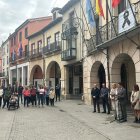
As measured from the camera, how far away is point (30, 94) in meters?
23.8

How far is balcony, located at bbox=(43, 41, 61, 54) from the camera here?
3234cm

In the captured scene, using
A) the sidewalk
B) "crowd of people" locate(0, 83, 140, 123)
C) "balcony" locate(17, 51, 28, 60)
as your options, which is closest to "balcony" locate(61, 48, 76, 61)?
"crowd of people" locate(0, 83, 140, 123)

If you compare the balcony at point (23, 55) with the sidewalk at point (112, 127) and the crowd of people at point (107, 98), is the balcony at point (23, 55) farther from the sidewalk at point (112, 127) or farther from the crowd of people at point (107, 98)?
the sidewalk at point (112, 127)

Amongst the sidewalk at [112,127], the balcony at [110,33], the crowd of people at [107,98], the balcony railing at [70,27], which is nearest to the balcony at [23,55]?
the crowd of people at [107,98]

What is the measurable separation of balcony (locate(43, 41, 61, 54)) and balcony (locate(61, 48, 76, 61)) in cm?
216

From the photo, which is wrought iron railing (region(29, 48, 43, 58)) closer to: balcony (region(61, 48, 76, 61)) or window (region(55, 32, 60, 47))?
window (region(55, 32, 60, 47))

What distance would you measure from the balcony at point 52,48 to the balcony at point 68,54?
85.1 inches

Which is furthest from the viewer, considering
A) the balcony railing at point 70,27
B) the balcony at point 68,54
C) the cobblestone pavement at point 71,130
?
the balcony at point 68,54

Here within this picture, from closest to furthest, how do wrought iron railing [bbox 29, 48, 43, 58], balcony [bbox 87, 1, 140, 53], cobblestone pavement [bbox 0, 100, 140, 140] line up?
cobblestone pavement [bbox 0, 100, 140, 140] < balcony [bbox 87, 1, 140, 53] < wrought iron railing [bbox 29, 48, 43, 58]

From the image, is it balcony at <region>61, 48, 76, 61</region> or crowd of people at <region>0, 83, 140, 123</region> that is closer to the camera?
crowd of people at <region>0, 83, 140, 123</region>

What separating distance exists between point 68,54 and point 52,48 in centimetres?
554

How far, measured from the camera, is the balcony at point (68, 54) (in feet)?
92.7

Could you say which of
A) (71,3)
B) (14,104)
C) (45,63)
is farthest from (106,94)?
(45,63)

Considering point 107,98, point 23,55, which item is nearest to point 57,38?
point 23,55
